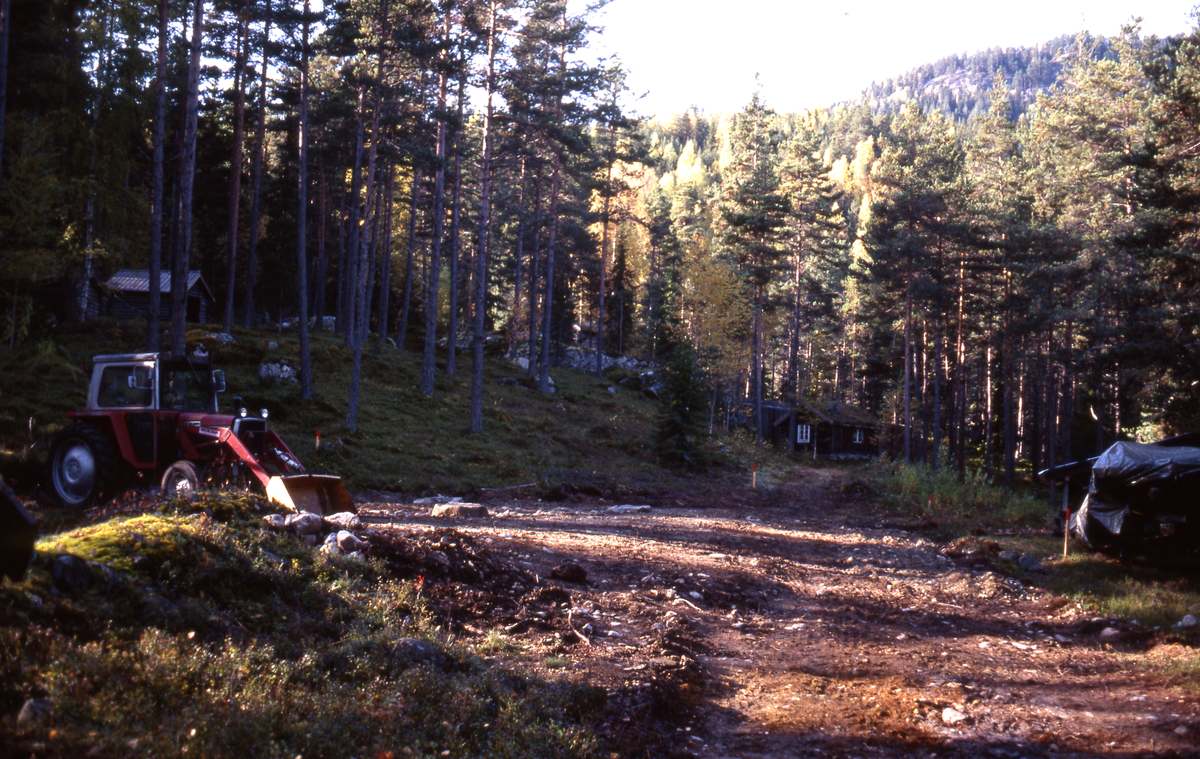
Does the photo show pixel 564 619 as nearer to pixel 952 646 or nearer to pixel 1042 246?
pixel 952 646

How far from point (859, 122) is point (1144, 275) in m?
117

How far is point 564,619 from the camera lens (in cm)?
780

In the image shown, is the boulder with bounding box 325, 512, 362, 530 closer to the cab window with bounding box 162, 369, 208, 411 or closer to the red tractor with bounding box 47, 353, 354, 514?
the red tractor with bounding box 47, 353, 354, 514

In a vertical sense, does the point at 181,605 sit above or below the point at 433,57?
below

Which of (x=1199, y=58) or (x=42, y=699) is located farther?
(x=1199, y=58)

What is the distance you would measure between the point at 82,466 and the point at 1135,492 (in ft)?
56.9

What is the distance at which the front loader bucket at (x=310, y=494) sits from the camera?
371 inches

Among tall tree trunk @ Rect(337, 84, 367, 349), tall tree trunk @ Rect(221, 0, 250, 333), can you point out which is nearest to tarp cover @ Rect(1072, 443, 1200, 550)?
tall tree trunk @ Rect(337, 84, 367, 349)

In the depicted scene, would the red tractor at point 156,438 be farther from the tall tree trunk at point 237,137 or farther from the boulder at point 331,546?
the tall tree trunk at point 237,137

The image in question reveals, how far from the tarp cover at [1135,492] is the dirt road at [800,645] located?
6.64 ft

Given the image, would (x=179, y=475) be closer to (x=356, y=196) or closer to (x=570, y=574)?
(x=570, y=574)

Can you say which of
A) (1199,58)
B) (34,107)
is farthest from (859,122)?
(34,107)

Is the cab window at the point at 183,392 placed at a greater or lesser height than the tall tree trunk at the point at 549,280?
lesser

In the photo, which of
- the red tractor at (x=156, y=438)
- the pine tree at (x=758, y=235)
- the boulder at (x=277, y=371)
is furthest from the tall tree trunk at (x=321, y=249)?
the red tractor at (x=156, y=438)
